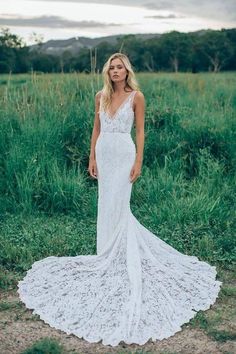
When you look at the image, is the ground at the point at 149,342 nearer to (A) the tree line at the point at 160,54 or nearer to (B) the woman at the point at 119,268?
(B) the woman at the point at 119,268

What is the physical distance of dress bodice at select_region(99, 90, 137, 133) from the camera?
15.7 feet

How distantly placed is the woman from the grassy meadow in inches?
8.1

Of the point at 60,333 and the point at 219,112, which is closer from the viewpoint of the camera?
the point at 60,333

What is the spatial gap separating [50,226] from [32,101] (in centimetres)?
292

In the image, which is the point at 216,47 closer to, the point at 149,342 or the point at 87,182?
the point at 87,182

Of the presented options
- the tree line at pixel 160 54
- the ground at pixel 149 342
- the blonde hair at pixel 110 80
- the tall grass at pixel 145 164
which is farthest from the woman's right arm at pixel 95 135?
the tree line at pixel 160 54

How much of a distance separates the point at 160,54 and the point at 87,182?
846 centimetres

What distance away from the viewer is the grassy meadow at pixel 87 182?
5469 millimetres

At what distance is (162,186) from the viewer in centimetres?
687

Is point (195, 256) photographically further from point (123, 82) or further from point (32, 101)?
point (32, 101)

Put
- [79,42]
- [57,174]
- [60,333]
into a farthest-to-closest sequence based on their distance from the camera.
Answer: [79,42], [57,174], [60,333]

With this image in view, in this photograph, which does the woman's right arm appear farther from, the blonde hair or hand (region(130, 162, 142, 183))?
hand (region(130, 162, 142, 183))

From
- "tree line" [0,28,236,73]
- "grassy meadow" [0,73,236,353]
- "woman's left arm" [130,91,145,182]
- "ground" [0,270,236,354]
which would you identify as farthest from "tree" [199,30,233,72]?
"ground" [0,270,236,354]

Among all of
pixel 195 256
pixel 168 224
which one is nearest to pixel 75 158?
pixel 168 224
